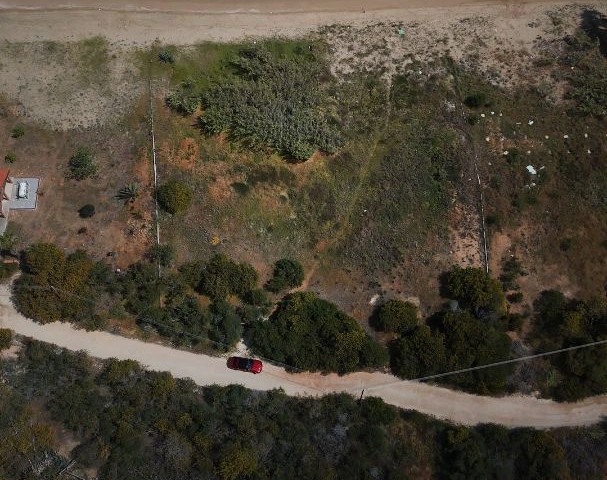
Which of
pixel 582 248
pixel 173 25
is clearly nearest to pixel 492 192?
pixel 582 248

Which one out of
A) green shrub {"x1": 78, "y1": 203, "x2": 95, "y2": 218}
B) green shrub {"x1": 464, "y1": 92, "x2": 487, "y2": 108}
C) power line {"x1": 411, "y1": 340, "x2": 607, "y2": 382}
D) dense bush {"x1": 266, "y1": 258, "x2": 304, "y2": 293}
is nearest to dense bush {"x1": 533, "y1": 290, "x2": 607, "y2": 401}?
power line {"x1": 411, "y1": 340, "x2": 607, "y2": 382}

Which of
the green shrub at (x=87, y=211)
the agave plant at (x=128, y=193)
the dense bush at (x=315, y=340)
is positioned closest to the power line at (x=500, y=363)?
the dense bush at (x=315, y=340)

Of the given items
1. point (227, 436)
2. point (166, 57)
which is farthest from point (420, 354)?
point (166, 57)

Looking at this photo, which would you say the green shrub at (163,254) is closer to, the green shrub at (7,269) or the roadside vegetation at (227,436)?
the roadside vegetation at (227,436)

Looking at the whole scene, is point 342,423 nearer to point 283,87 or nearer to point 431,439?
point 431,439

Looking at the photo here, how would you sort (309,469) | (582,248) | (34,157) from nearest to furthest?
(309,469)
(582,248)
(34,157)

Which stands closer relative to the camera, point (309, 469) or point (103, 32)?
point (309, 469)

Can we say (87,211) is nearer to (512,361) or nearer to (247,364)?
(247,364)
